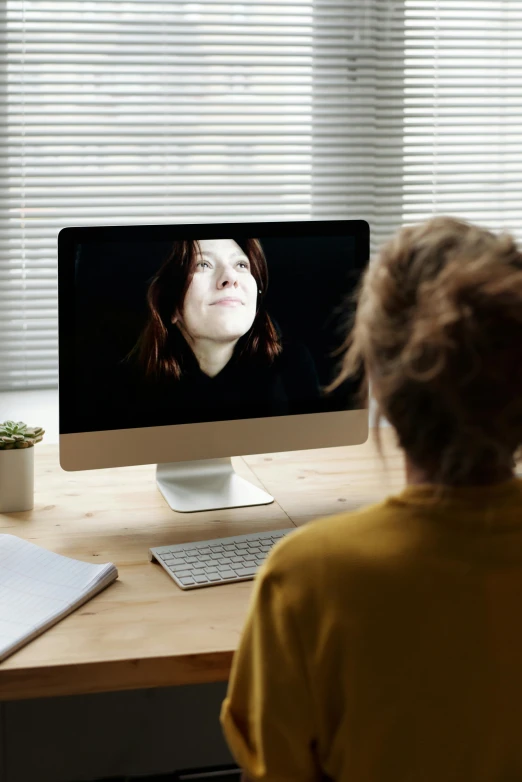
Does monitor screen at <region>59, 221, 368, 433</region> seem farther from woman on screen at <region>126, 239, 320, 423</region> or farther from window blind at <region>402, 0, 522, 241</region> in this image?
window blind at <region>402, 0, 522, 241</region>

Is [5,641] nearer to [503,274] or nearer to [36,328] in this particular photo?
[503,274]

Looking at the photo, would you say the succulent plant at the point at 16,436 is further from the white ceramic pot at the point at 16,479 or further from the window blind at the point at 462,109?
the window blind at the point at 462,109

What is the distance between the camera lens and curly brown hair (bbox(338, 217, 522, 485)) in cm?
73

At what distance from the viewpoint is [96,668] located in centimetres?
112

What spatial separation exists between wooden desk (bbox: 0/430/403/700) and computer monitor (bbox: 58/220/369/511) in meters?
0.09

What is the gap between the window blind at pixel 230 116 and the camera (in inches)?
88.0

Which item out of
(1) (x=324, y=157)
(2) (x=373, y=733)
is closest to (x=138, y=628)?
(2) (x=373, y=733)

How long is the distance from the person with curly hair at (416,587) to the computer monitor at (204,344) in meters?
0.75

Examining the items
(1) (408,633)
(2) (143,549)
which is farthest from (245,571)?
(1) (408,633)

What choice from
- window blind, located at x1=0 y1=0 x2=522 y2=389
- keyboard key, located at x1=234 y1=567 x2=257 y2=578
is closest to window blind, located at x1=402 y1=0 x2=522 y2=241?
window blind, located at x1=0 y1=0 x2=522 y2=389

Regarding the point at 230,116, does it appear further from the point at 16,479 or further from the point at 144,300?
the point at 16,479

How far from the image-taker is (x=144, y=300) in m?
1.53

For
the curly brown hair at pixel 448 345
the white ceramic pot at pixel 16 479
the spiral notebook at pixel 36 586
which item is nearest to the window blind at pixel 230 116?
the white ceramic pot at pixel 16 479

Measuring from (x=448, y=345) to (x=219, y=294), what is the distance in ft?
2.85
